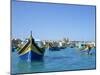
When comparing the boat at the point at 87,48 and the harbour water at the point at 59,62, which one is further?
the boat at the point at 87,48

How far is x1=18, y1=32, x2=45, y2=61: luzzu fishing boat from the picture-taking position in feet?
9.95

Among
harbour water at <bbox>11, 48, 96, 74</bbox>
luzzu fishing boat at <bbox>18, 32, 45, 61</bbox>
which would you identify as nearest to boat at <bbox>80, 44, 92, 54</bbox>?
harbour water at <bbox>11, 48, 96, 74</bbox>

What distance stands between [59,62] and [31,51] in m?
0.41

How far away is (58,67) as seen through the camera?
10.4 feet

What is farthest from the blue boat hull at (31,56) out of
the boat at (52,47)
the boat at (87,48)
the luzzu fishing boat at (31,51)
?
the boat at (87,48)

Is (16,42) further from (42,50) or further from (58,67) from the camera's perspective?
(58,67)

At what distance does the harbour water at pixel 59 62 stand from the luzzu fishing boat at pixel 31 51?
53mm

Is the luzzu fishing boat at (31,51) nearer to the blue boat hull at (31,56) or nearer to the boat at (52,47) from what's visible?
the blue boat hull at (31,56)

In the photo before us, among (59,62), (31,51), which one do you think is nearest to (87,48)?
(59,62)

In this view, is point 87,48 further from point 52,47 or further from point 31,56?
point 31,56

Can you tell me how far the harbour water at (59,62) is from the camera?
301cm
